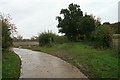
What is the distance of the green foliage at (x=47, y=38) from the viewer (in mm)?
40812

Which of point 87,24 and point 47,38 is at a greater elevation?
point 87,24

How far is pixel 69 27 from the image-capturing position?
1949 inches

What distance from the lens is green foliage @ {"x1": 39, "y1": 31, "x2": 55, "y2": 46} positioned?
4081 cm

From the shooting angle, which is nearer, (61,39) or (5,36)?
(5,36)

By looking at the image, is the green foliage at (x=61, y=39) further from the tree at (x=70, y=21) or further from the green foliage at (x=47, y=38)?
the green foliage at (x=47, y=38)

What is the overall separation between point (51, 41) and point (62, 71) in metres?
26.1

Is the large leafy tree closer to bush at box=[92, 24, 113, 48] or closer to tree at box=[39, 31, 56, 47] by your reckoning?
tree at box=[39, 31, 56, 47]

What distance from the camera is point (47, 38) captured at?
134ft

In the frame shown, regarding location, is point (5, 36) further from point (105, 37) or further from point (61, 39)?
point (61, 39)

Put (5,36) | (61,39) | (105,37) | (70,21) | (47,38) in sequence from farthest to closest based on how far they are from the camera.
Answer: (70,21) < (61,39) < (47,38) < (105,37) < (5,36)

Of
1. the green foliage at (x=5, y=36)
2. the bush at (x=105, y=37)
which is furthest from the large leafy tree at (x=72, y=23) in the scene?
the green foliage at (x=5, y=36)

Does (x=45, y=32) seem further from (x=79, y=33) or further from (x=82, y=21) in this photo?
(x=79, y=33)

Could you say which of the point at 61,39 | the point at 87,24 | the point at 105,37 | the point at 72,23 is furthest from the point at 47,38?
the point at 105,37

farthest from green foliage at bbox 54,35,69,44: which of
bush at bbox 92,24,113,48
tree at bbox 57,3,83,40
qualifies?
bush at bbox 92,24,113,48
